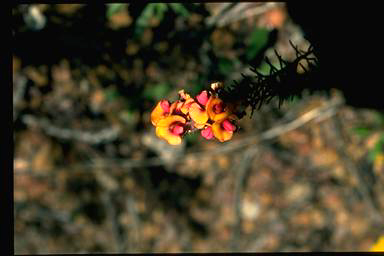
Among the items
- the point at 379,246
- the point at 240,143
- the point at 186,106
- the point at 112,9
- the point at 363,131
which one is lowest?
the point at 379,246

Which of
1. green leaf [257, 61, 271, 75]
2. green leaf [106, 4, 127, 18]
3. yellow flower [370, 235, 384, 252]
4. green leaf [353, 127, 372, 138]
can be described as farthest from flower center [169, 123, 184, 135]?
yellow flower [370, 235, 384, 252]

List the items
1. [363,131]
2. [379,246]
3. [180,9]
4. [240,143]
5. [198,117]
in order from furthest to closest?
[240,143], [379,246], [363,131], [180,9], [198,117]

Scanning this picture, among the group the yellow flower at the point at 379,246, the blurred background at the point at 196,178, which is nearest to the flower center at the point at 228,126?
the yellow flower at the point at 379,246

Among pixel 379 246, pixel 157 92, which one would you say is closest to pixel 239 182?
pixel 379 246

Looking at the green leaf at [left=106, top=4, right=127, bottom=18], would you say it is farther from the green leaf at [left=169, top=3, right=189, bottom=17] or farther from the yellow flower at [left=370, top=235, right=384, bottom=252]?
the yellow flower at [left=370, top=235, right=384, bottom=252]

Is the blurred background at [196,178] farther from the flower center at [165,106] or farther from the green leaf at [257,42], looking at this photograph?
the flower center at [165,106]

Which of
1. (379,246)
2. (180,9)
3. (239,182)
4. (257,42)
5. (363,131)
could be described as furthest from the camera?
(239,182)

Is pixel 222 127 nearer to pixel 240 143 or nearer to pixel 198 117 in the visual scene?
pixel 198 117

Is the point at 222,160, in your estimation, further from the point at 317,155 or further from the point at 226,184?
the point at 317,155

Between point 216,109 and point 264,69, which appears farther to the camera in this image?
point 264,69
